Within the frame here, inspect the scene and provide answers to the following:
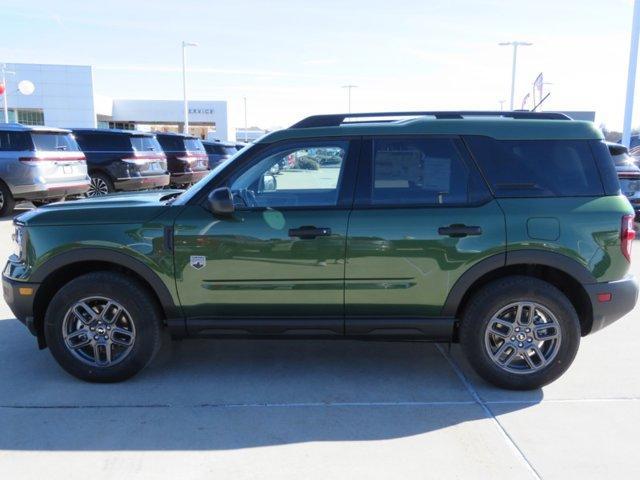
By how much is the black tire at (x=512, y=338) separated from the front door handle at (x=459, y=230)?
1.34 ft

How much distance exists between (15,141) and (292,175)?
8.71 metres

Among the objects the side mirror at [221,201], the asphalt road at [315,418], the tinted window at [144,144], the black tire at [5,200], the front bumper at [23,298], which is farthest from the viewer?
the tinted window at [144,144]

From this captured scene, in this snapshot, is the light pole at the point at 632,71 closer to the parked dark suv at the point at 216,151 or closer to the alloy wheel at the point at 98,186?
the parked dark suv at the point at 216,151

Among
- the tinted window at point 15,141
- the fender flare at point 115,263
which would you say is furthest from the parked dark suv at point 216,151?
the fender flare at point 115,263

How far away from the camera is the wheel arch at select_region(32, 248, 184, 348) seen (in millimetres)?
3980

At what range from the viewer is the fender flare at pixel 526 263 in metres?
3.87

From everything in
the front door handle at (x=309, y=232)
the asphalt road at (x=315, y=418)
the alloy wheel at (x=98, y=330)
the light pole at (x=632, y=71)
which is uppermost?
the light pole at (x=632, y=71)

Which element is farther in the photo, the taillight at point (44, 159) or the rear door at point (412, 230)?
the taillight at point (44, 159)

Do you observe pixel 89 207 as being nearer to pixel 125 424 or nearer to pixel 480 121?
pixel 125 424

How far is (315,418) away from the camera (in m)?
3.65

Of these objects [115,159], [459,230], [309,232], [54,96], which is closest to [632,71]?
[115,159]

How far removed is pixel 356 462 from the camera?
3154 millimetres

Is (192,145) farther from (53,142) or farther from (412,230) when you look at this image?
(412,230)

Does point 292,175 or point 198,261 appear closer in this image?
point 198,261
